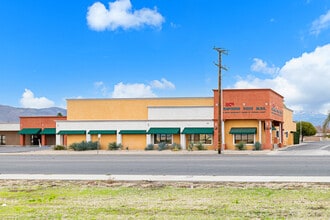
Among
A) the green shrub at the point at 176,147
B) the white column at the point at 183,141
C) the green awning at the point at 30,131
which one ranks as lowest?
the green shrub at the point at 176,147

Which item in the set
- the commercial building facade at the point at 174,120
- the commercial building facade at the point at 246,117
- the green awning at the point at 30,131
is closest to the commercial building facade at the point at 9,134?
the green awning at the point at 30,131

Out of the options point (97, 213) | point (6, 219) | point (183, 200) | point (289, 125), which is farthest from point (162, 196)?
point (289, 125)

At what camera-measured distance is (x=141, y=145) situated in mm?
50375

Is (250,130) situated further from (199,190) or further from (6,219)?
(6,219)

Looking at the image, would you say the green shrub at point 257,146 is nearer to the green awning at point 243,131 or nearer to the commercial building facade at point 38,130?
the green awning at point 243,131

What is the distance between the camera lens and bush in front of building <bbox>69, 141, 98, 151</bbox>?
49.2 m

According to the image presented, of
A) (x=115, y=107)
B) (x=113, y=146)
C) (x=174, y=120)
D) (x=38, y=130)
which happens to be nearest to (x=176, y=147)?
(x=174, y=120)

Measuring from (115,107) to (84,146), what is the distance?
21.1ft

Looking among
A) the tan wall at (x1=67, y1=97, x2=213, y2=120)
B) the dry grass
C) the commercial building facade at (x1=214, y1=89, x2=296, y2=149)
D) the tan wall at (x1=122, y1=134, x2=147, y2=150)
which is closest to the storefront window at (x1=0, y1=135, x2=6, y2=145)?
the tan wall at (x1=67, y1=97, x2=213, y2=120)

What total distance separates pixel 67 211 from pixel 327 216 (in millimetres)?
5505

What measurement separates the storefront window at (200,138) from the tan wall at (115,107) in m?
4.03

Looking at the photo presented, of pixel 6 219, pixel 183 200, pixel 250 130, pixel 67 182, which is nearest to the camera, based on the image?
pixel 6 219

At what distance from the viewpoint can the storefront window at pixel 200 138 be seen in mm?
48875

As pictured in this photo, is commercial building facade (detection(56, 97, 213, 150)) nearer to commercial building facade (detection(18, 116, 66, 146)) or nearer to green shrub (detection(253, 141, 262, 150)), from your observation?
green shrub (detection(253, 141, 262, 150))
